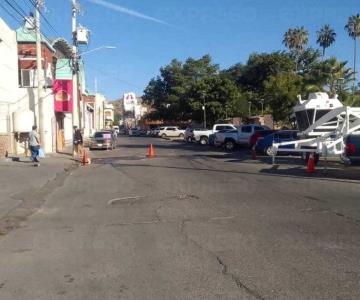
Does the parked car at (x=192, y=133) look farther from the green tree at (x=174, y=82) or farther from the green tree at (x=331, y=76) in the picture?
the green tree at (x=174, y=82)

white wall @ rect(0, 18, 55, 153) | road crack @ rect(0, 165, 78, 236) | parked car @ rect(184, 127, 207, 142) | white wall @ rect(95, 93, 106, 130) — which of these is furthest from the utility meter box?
white wall @ rect(95, 93, 106, 130)

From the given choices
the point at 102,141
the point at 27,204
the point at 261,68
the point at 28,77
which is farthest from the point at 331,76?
the point at 261,68

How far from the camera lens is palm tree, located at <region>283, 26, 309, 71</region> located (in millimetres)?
88188

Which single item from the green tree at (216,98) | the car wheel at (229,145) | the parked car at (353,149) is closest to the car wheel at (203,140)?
the car wheel at (229,145)

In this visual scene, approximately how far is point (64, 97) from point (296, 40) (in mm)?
57808

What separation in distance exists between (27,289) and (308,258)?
141 inches

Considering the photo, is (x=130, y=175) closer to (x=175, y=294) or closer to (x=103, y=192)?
(x=103, y=192)

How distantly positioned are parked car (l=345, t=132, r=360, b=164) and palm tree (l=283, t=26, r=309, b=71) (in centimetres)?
7309

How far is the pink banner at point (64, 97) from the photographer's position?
39.0m

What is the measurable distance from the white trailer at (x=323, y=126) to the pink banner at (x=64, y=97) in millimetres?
18253

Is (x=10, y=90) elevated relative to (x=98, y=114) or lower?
elevated

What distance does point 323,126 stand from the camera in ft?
80.0

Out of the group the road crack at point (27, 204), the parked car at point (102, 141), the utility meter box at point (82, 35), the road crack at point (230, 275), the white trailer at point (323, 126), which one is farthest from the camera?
the parked car at point (102, 141)

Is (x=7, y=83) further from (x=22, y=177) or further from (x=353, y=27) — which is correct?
(x=353, y=27)
